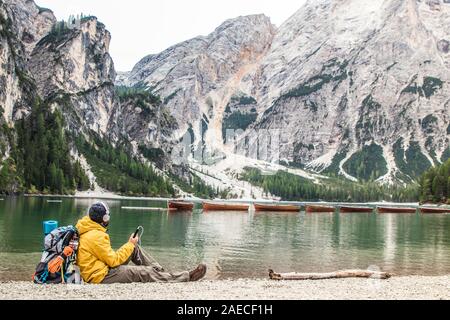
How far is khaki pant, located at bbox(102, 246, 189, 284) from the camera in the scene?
21.1 meters

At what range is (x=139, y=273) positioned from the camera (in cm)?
2188

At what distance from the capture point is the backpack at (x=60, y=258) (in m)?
19.5

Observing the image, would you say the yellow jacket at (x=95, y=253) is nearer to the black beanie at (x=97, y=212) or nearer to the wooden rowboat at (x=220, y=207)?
the black beanie at (x=97, y=212)

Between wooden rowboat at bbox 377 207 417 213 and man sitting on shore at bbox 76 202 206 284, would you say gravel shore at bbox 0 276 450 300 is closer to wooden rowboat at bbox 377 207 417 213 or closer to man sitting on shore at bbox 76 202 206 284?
man sitting on shore at bbox 76 202 206 284

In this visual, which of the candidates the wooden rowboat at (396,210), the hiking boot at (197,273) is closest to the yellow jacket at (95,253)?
the hiking boot at (197,273)

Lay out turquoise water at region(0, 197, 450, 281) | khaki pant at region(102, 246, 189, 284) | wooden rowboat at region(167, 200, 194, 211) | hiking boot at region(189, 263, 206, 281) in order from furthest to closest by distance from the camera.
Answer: wooden rowboat at region(167, 200, 194, 211), turquoise water at region(0, 197, 450, 281), hiking boot at region(189, 263, 206, 281), khaki pant at region(102, 246, 189, 284)

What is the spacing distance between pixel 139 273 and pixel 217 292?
3484 millimetres

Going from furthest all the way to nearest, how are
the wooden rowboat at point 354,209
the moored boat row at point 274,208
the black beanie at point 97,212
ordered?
the wooden rowboat at point 354,209 → the moored boat row at point 274,208 → the black beanie at point 97,212

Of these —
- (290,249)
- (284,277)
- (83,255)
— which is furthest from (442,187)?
(83,255)

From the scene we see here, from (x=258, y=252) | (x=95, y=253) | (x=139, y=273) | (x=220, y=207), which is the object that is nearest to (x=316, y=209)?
(x=220, y=207)

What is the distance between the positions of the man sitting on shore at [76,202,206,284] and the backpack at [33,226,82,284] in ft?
0.88

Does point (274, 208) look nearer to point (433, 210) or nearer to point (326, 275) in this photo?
point (433, 210)

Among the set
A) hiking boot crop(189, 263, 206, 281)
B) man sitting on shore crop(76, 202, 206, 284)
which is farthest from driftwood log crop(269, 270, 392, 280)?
man sitting on shore crop(76, 202, 206, 284)

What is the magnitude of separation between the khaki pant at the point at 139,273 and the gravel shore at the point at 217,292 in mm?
571
